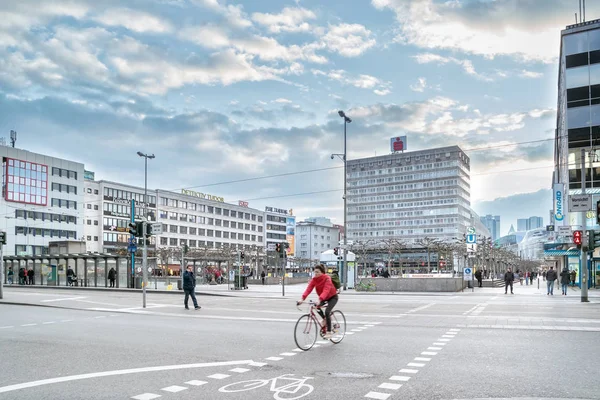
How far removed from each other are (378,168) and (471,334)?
14485cm

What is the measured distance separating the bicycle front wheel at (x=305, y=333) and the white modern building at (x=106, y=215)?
323 ft

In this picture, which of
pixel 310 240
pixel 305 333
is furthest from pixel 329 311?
pixel 310 240

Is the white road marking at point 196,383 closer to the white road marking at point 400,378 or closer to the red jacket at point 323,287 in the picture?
the white road marking at point 400,378

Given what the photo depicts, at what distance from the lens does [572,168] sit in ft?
158

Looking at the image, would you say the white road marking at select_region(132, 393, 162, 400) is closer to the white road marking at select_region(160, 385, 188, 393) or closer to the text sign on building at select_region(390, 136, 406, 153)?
the white road marking at select_region(160, 385, 188, 393)

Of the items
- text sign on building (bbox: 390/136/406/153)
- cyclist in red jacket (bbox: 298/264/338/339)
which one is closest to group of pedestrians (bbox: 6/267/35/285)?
cyclist in red jacket (bbox: 298/264/338/339)

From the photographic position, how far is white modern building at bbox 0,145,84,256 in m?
86.8

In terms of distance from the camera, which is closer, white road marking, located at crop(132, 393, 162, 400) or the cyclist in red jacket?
white road marking, located at crop(132, 393, 162, 400)

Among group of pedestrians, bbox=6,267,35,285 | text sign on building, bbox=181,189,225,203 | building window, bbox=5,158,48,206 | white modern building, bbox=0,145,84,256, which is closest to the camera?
group of pedestrians, bbox=6,267,35,285

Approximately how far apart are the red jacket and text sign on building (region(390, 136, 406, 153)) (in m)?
149

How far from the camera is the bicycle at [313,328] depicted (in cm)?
1116

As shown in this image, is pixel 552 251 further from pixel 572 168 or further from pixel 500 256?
pixel 500 256

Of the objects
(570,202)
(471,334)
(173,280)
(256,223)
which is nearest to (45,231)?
(173,280)

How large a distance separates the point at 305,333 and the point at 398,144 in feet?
496
